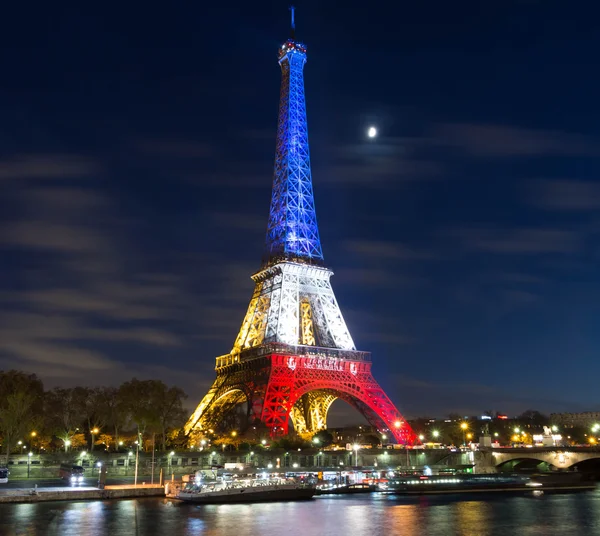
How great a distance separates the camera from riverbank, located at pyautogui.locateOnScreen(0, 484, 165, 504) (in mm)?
50188

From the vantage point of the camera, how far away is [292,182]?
10594 centimetres

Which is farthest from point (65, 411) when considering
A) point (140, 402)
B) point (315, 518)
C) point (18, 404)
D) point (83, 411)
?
point (315, 518)

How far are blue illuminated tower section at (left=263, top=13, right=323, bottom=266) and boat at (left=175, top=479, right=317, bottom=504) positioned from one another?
45.1 metres

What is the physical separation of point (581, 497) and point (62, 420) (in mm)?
79478

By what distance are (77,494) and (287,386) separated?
35.9 metres

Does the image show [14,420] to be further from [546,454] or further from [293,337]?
[546,454]

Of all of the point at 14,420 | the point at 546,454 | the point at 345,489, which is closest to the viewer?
the point at 345,489

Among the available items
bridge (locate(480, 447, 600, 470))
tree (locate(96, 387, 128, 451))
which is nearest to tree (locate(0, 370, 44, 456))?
tree (locate(96, 387, 128, 451))

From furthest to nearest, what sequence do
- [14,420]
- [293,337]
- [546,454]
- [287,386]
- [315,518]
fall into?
[293,337]
[546,454]
[287,386]
[14,420]
[315,518]

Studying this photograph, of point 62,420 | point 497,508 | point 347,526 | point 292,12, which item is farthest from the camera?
point 292,12

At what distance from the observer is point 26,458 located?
78.4 metres

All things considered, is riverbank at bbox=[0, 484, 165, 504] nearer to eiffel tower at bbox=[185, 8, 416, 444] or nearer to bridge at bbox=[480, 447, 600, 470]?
eiffel tower at bbox=[185, 8, 416, 444]

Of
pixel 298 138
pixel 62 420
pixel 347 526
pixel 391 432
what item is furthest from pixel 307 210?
pixel 347 526

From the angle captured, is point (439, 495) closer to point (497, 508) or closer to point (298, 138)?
point (497, 508)
